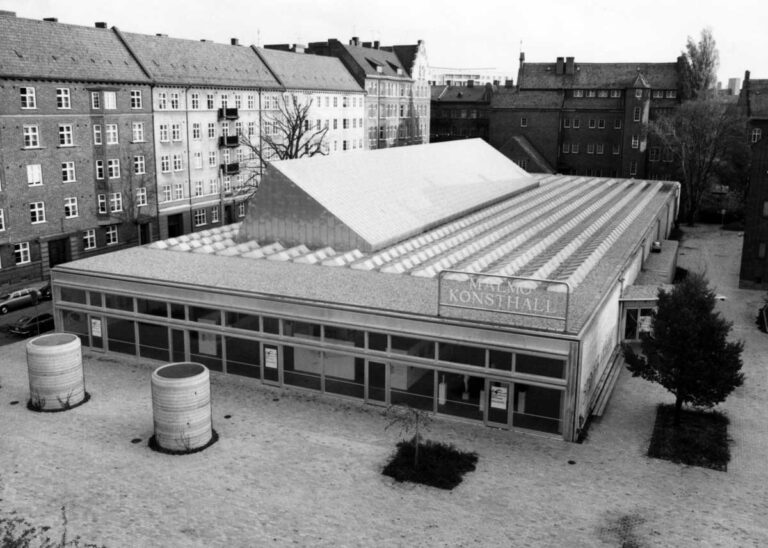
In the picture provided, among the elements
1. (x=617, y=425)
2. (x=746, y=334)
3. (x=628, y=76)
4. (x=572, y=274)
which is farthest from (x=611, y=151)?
(x=617, y=425)

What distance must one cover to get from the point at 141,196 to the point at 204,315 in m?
29.6

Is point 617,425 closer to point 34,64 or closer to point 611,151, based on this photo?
point 34,64

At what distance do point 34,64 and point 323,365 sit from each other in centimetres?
3252

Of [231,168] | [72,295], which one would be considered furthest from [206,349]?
[231,168]

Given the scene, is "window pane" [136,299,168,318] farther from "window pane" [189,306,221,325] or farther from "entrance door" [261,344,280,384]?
"entrance door" [261,344,280,384]

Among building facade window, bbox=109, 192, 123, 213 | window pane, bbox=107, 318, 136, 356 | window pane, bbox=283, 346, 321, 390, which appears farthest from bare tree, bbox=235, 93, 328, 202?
window pane, bbox=283, 346, 321, 390

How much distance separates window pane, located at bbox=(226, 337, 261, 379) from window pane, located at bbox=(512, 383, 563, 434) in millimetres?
9542

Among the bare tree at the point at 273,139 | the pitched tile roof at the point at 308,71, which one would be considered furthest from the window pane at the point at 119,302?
the pitched tile roof at the point at 308,71

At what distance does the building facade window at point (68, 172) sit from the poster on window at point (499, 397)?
36311 millimetres

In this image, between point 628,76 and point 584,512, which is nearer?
point 584,512

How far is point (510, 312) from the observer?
942 inches

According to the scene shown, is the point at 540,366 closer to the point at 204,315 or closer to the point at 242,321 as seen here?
the point at 242,321

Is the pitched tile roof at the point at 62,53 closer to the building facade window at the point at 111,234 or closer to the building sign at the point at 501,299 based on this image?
the building facade window at the point at 111,234

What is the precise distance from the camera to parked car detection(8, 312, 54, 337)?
34531 millimetres
